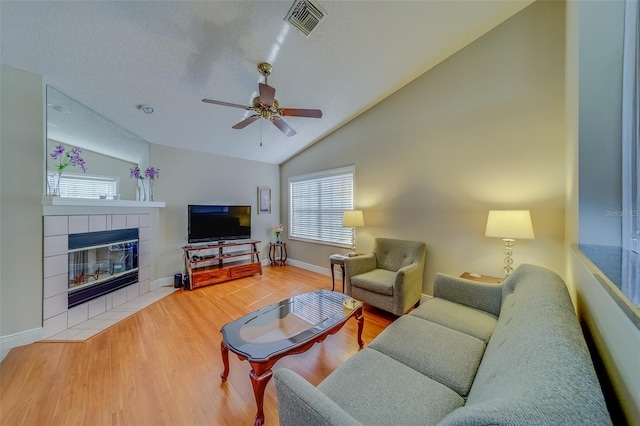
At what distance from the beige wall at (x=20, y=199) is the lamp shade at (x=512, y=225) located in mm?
4485

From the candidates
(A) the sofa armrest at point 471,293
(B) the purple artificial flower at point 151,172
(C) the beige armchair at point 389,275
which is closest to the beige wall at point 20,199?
(B) the purple artificial flower at point 151,172

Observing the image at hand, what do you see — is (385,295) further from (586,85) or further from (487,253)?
(586,85)

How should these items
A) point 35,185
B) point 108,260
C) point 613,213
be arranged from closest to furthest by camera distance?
point 613,213, point 35,185, point 108,260

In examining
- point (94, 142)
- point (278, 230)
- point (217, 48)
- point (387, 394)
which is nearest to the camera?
point (387, 394)

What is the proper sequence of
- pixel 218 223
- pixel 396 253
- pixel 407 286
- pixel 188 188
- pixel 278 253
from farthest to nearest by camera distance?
pixel 278 253 → pixel 218 223 → pixel 188 188 → pixel 396 253 → pixel 407 286

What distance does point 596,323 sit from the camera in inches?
36.7

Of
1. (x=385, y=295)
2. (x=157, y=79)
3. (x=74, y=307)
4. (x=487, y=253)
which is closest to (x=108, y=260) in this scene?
(x=74, y=307)

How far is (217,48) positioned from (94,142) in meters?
2.14

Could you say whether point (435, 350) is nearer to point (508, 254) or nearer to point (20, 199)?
point (508, 254)

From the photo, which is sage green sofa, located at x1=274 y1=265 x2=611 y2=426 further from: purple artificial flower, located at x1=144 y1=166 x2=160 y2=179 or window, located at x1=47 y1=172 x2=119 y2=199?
purple artificial flower, located at x1=144 y1=166 x2=160 y2=179

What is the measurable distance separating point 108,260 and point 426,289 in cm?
433

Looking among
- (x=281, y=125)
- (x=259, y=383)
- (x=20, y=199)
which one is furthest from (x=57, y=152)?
(x=259, y=383)

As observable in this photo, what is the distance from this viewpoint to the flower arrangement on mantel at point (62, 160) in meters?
2.36

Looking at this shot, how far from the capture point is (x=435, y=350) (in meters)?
1.36
